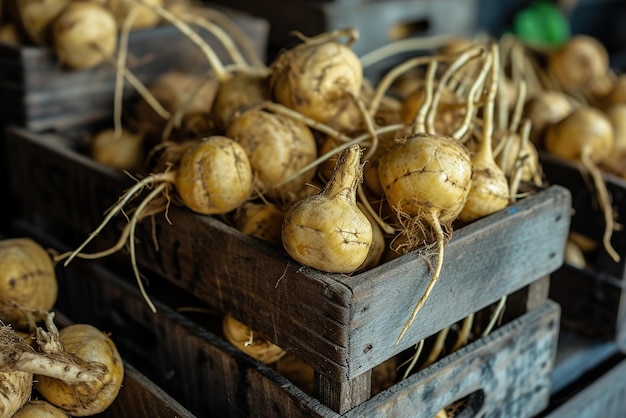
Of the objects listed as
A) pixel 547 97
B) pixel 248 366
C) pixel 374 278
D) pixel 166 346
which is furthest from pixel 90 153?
pixel 547 97

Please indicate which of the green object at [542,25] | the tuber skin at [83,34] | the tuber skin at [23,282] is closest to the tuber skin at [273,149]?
the tuber skin at [23,282]

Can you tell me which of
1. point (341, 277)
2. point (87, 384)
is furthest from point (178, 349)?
point (341, 277)

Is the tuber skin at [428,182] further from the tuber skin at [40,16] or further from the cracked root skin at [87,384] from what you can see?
the tuber skin at [40,16]

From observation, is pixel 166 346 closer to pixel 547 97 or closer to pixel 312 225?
pixel 312 225

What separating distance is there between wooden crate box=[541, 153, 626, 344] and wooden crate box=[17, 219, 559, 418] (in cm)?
35

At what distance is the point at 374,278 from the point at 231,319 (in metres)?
0.37

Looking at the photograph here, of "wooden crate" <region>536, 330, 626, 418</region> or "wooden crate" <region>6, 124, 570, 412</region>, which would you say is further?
"wooden crate" <region>536, 330, 626, 418</region>

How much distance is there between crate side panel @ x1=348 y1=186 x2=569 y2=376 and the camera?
118 centimetres

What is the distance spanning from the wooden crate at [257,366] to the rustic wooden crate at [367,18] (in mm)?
1074

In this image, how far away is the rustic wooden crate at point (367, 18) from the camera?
2.40 m

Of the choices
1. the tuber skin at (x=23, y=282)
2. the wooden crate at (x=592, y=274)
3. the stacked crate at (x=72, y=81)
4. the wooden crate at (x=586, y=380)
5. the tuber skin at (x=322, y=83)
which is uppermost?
the tuber skin at (x=322, y=83)

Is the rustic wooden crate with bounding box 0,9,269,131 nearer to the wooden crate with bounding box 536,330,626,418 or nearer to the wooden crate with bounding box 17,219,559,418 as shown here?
the wooden crate with bounding box 17,219,559,418

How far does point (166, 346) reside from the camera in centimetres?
152

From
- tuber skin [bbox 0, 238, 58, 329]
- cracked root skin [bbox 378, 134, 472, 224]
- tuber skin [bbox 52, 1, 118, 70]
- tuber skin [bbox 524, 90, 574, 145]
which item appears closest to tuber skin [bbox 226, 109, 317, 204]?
cracked root skin [bbox 378, 134, 472, 224]
